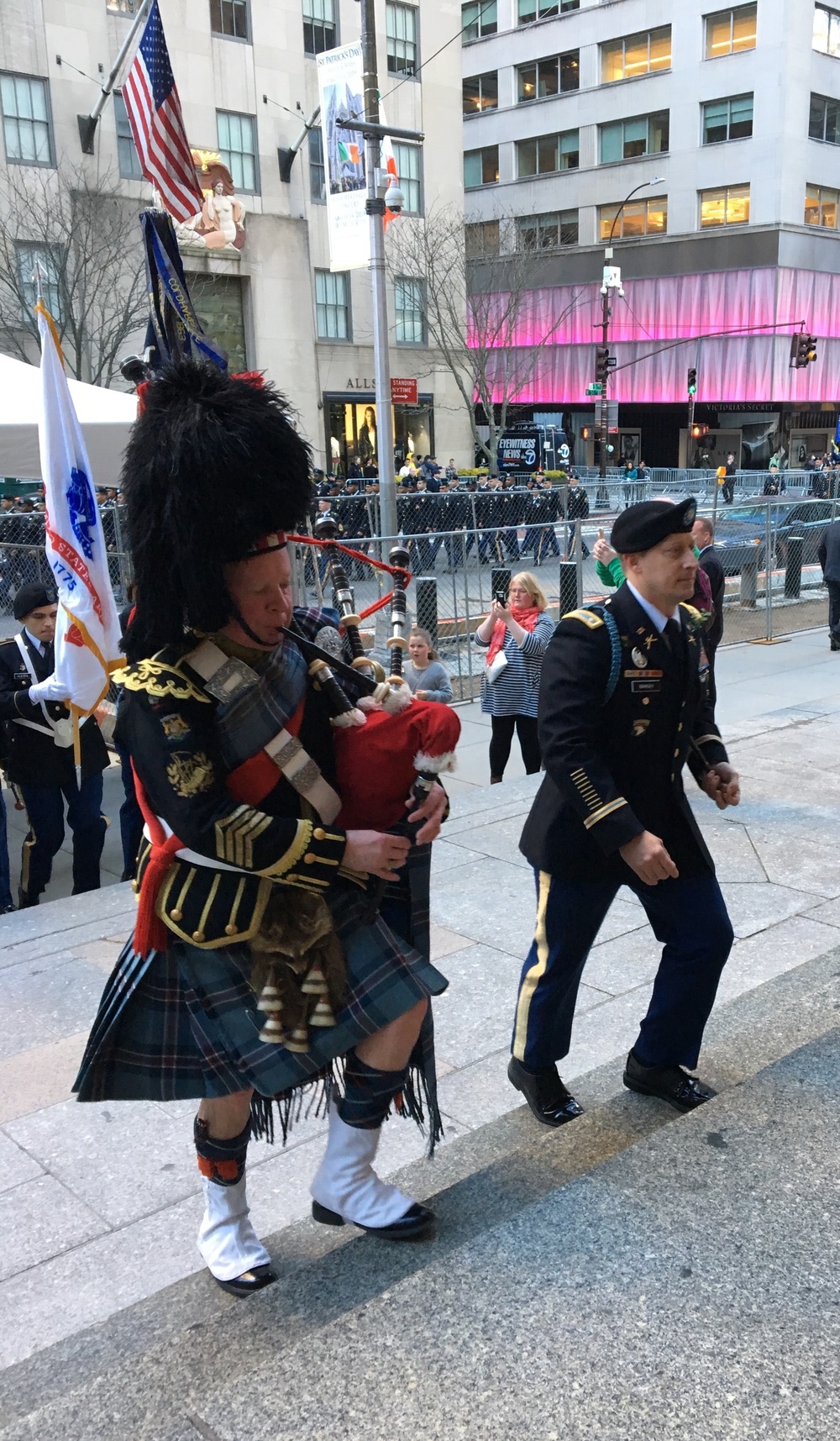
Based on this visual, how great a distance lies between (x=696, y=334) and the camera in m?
46.9

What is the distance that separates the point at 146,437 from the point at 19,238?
Result: 28088 millimetres

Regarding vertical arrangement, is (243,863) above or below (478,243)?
below

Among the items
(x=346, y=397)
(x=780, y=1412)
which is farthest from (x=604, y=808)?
(x=346, y=397)

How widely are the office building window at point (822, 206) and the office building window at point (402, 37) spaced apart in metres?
18.4

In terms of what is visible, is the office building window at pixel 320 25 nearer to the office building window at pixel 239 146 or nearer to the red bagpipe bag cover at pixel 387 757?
the office building window at pixel 239 146

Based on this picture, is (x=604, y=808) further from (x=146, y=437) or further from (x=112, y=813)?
(x=112, y=813)

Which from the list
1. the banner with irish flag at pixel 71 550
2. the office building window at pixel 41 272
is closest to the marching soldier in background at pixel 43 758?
the banner with irish flag at pixel 71 550

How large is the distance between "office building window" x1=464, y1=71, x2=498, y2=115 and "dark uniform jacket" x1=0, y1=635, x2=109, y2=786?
53638mm

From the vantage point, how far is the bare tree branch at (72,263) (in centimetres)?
2631

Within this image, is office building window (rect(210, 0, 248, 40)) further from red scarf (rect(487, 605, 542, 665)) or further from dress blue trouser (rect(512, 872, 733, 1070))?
dress blue trouser (rect(512, 872, 733, 1070))

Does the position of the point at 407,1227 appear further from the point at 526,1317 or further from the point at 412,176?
the point at 412,176

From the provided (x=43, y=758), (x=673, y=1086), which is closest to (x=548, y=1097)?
(x=673, y=1086)

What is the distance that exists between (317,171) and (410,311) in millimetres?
5222

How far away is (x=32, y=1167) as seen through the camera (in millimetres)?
3479
